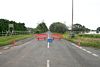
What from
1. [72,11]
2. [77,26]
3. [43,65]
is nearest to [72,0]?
[72,11]

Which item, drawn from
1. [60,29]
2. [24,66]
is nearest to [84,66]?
[24,66]

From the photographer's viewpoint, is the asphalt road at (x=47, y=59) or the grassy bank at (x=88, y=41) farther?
the grassy bank at (x=88, y=41)

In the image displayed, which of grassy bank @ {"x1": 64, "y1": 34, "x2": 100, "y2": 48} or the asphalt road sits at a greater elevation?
the asphalt road

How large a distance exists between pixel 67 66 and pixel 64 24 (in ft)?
462

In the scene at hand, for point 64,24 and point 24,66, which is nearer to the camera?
point 24,66

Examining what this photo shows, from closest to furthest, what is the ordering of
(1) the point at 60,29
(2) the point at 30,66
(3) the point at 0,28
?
1. (2) the point at 30,66
2. (3) the point at 0,28
3. (1) the point at 60,29

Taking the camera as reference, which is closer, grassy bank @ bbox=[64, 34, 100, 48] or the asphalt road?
the asphalt road

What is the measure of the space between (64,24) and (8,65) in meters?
141

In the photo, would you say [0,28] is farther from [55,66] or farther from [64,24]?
[64,24]

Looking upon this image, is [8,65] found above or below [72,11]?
below

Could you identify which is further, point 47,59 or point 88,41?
point 88,41

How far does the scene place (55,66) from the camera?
12.0 meters

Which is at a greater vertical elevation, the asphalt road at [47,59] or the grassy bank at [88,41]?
the asphalt road at [47,59]

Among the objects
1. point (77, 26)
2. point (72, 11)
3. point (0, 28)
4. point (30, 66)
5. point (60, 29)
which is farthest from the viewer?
point (77, 26)
